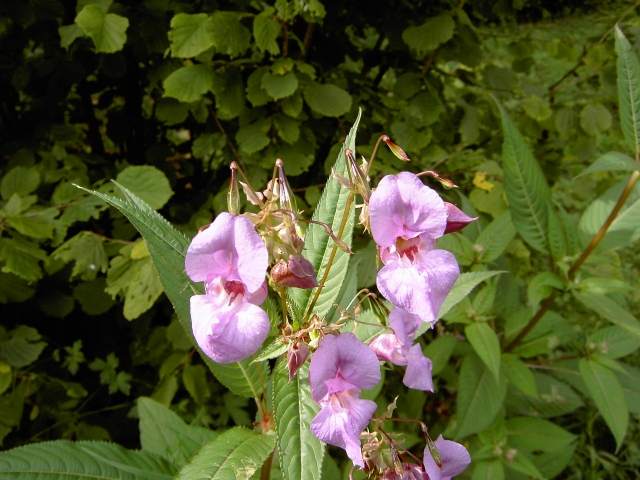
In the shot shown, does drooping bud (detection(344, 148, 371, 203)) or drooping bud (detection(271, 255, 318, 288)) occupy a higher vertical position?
drooping bud (detection(344, 148, 371, 203))

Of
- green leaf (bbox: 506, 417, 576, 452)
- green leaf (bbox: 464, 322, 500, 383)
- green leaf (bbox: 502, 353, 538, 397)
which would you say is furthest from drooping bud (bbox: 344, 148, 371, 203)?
green leaf (bbox: 506, 417, 576, 452)

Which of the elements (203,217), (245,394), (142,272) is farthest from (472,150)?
(245,394)

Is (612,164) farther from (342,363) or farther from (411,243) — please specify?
(342,363)

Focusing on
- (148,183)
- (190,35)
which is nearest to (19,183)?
(148,183)

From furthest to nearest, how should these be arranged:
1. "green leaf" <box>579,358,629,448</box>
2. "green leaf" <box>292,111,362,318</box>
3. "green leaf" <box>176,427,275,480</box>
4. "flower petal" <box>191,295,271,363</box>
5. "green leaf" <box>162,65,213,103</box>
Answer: "green leaf" <box>162,65,213,103</box> → "green leaf" <box>579,358,629,448</box> → "green leaf" <box>292,111,362,318</box> → "green leaf" <box>176,427,275,480</box> → "flower petal" <box>191,295,271,363</box>

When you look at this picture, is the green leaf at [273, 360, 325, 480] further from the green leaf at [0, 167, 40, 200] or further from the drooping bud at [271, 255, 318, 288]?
the green leaf at [0, 167, 40, 200]

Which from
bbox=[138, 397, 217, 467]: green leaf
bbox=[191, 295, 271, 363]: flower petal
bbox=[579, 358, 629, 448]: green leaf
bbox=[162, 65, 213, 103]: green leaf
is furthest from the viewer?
bbox=[162, 65, 213, 103]: green leaf
